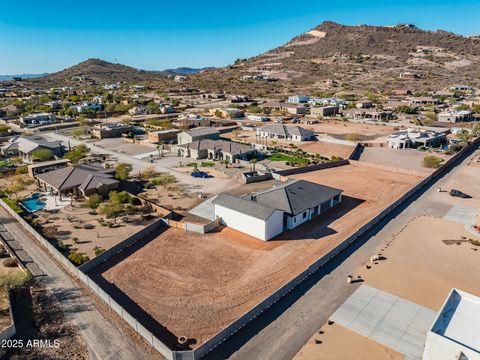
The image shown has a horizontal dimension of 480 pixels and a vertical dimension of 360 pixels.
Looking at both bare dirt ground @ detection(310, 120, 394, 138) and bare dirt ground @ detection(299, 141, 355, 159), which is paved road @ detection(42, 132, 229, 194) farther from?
bare dirt ground @ detection(310, 120, 394, 138)

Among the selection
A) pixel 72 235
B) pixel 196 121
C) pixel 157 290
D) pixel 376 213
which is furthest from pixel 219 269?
pixel 196 121

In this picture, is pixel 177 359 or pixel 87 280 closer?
pixel 177 359

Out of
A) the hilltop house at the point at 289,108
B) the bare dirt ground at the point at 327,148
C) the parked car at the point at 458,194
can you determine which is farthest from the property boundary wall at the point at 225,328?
the hilltop house at the point at 289,108

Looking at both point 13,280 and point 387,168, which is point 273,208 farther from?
point 387,168

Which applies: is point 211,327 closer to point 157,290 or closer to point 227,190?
Answer: point 157,290

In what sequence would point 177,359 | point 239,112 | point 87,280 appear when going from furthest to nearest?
point 239,112, point 87,280, point 177,359

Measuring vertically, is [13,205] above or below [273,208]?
below

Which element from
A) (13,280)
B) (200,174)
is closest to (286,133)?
(200,174)
